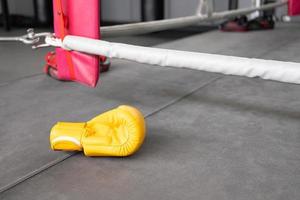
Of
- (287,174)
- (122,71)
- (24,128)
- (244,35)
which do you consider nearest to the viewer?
(287,174)

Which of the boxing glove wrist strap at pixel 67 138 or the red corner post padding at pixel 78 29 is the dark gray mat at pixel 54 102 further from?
the red corner post padding at pixel 78 29

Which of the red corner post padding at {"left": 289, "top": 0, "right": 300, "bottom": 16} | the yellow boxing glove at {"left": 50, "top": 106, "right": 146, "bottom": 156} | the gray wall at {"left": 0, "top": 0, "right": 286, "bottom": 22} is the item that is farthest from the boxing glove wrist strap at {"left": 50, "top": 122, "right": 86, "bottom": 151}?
the gray wall at {"left": 0, "top": 0, "right": 286, "bottom": 22}

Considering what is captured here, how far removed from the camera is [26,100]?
211 centimetres

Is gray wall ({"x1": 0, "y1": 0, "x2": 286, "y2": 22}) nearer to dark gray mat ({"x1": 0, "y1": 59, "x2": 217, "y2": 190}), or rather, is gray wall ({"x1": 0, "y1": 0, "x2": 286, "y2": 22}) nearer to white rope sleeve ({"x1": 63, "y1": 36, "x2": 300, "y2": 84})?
dark gray mat ({"x1": 0, "y1": 59, "x2": 217, "y2": 190})

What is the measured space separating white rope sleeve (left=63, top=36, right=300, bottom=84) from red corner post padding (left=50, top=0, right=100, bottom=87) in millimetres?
68

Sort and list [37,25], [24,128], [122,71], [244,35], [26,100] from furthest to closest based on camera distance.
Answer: [37,25] → [244,35] → [122,71] → [26,100] → [24,128]

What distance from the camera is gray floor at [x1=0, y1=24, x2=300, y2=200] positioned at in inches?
47.1

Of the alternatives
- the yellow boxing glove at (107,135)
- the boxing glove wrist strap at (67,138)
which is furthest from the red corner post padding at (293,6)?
the boxing glove wrist strap at (67,138)

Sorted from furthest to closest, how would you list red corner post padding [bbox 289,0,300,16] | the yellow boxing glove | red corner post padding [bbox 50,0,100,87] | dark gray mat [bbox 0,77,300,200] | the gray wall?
the gray wall, red corner post padding [bbox 289,0,300,16], red corner post padding [bbox 50,0,100,87], the yellow boxing glove, dark gray mat [bbox 0,77,300,200]

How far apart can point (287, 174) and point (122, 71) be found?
173cm

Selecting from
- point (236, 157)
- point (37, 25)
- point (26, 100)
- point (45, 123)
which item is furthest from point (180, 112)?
point (37, 25)

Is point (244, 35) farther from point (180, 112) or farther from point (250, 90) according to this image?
point (180, 112)

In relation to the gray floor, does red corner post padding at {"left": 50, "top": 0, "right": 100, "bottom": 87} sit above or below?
above

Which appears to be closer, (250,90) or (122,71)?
A: (250,90)
